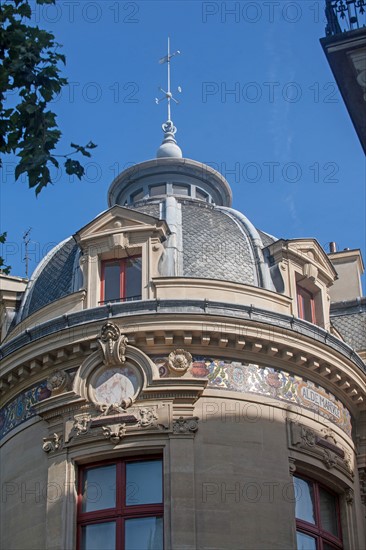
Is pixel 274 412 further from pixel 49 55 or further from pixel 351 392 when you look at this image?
pixel 49 55

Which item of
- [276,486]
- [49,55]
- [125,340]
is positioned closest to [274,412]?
[276,486]

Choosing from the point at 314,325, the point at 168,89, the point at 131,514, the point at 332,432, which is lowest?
the point at 131,514

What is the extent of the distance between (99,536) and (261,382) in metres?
4.77

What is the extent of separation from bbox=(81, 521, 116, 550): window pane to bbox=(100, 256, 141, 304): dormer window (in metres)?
5.19

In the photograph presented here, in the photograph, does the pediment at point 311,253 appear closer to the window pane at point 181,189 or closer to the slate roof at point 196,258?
the slate roof at point 196,258

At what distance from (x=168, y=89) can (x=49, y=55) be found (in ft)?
61.4

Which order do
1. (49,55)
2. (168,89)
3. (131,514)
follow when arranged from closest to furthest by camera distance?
(49,55)
(131,514)
(168,89)

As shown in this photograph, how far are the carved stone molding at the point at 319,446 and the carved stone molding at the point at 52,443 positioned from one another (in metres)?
4.86

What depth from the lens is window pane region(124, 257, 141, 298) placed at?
103 feet

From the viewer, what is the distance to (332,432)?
101 ft

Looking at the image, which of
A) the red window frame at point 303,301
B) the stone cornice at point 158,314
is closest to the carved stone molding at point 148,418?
the stone cornice at point 158,314

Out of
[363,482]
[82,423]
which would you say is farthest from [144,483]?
[363,482]

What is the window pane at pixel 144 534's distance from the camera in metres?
28.0

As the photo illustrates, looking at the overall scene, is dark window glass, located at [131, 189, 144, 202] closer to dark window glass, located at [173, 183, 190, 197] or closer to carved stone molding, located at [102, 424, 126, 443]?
dark window glass, located at [173, 183, 190, 197]
